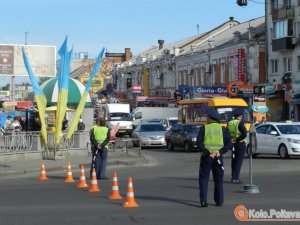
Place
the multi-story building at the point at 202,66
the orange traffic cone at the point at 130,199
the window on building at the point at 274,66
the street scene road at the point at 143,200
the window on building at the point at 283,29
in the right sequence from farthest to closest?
the multi-story building at the point at 202,66, the window on building at the point at 274,66, the window on building at the point at 283,29, the orange traffic cone at the point at 130,199, the street scene road at the point at 143,200

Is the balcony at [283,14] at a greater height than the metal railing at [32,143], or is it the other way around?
the balcony at [283,14]

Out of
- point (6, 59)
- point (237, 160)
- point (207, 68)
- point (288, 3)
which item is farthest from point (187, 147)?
point (207, 68)

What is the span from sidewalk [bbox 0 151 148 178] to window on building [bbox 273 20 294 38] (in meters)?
27.4

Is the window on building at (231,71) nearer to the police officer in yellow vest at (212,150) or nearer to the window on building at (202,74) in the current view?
the window on building at (202,74)

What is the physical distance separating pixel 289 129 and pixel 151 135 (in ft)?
39.6

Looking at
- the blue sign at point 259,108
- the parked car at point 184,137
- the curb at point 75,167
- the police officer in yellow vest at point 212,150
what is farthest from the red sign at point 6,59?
the police officer in yellow vest at point 212,150

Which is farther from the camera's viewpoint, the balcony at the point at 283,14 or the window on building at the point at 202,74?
the window on building at the point at 202,74

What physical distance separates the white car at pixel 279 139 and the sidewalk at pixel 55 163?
5.18 meters

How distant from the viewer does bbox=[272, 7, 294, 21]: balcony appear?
168 feet

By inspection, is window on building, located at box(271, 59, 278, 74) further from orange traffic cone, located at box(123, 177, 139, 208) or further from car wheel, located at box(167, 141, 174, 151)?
orange traffic cone, located at box(123, 177, 139, 208)

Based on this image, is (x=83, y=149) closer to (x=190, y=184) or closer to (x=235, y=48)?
(x=190, y=184)

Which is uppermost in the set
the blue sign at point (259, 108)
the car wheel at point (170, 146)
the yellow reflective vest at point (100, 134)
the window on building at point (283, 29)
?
the window on building at point (283, 29)

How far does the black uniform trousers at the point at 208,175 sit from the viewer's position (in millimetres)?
11383

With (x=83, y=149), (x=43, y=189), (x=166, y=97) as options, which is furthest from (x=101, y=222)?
(x=166, y=97)
